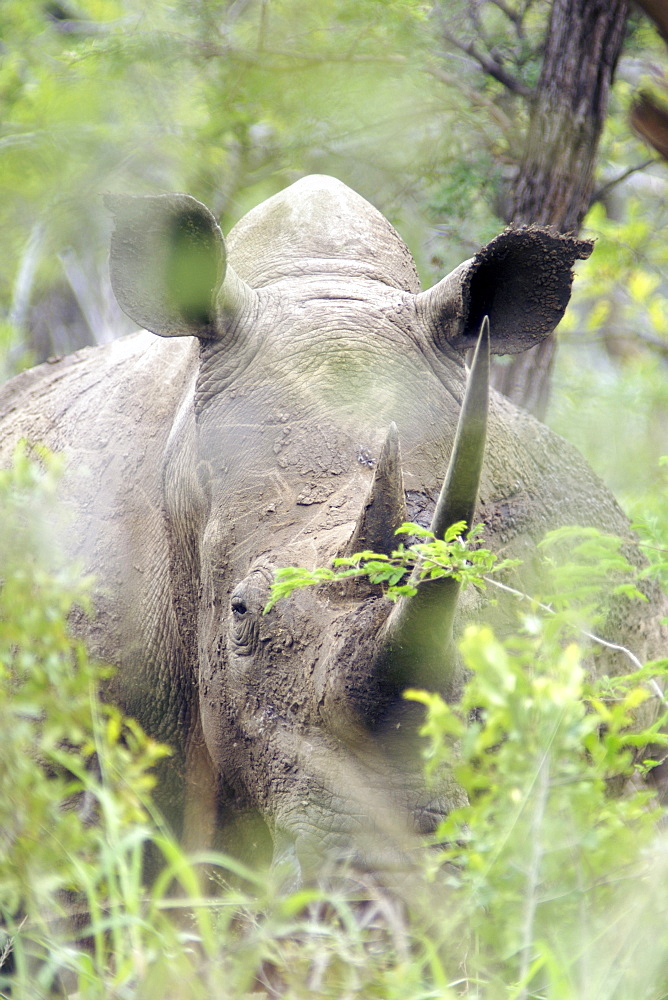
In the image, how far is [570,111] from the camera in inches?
237


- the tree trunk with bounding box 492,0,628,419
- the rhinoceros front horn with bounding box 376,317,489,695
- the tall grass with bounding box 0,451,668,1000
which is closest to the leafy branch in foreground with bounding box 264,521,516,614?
the rhinoceros front horn with bounding box 376,317,489,695

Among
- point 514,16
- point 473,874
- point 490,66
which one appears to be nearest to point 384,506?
point 473,874

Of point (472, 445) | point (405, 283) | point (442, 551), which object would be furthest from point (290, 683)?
point (405, 283)

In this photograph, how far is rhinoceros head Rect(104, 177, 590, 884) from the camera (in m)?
2.47

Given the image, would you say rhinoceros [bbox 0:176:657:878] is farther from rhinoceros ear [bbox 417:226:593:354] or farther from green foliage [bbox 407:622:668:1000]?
green foliage [bbox 407:622:668:1000]

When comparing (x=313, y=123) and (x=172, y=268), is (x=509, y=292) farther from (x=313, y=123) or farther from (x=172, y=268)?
(x=313, y=123)

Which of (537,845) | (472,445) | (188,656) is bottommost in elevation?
(188,656)

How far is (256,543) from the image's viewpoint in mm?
3090

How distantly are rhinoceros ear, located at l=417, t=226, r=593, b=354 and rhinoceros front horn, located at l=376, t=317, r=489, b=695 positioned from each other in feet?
4.30

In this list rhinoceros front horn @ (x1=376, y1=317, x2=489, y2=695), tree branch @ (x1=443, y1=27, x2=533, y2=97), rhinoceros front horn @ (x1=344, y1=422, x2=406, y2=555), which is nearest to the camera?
rhinoceros front horn @ (x1=376, y1=317, x2=489, y2=695)

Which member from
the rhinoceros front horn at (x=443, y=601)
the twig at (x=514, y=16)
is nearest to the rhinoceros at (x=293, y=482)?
the rhinoceros front horn at (x=443, y=601)

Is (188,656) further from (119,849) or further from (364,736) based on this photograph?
(119,849)

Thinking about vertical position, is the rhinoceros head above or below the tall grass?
below

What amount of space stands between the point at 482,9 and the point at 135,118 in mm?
2410
